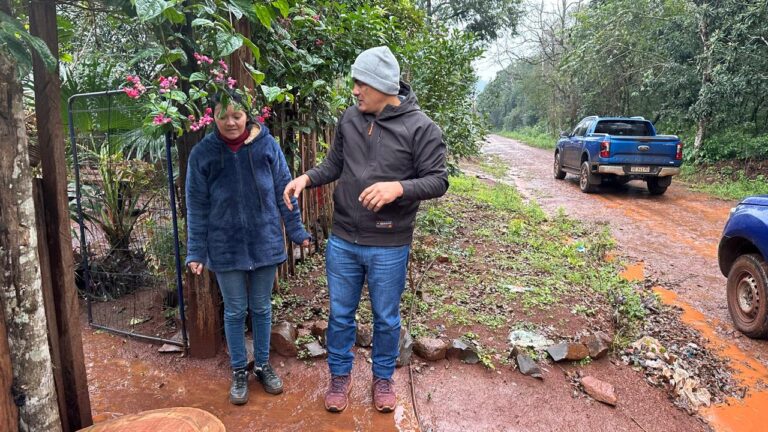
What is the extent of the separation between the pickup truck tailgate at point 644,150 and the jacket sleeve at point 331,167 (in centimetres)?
873

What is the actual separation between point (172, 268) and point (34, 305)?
210 centimetres

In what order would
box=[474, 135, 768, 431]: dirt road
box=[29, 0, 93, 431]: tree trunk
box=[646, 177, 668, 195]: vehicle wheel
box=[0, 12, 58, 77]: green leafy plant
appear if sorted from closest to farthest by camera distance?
box=[0, 12, 58, 77]: green leafy plant
box=[29, 0, 93, 431]: tree trunk
box=[474, 135, 768, 431]: dirt road
box=[646, 177, 668, 195]: vehicle wheel

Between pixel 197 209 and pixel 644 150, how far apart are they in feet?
31.6

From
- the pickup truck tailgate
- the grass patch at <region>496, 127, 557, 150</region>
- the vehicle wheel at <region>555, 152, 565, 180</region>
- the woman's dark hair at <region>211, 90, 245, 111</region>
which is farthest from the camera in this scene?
the grass patch at <region>496, 127, 557, 150</region>

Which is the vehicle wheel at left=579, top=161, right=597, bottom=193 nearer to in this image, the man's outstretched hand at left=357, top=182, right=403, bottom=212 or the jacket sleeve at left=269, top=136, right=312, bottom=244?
the jacket sleeve at left=269, top=136, right=312, bottom=244

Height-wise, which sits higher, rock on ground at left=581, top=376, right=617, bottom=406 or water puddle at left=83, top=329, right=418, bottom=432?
water puddle at left=83, top=329, right=418, bottom=432

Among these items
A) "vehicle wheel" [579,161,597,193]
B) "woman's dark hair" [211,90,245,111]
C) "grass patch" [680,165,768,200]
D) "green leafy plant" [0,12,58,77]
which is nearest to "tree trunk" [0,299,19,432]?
"green leafy plant" [0,12,58,77]

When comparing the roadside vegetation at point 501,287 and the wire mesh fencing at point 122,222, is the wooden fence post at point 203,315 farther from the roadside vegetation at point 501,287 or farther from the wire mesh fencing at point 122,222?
the roadside vegetation at point 501,287

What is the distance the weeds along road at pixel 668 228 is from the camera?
5109 mm

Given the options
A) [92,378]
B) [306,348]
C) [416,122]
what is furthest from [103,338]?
[416,122]

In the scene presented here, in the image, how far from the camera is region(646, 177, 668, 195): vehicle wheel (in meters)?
10.7

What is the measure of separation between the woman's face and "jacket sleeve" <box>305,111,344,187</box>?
1.39ft

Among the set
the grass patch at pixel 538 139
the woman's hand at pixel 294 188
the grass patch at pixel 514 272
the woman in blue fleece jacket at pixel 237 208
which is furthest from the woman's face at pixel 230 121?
the grass patch at pixel 538 139

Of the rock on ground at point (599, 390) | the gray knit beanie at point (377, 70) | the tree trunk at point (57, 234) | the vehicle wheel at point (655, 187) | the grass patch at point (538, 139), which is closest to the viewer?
the tree trunk at point (57, 234)
